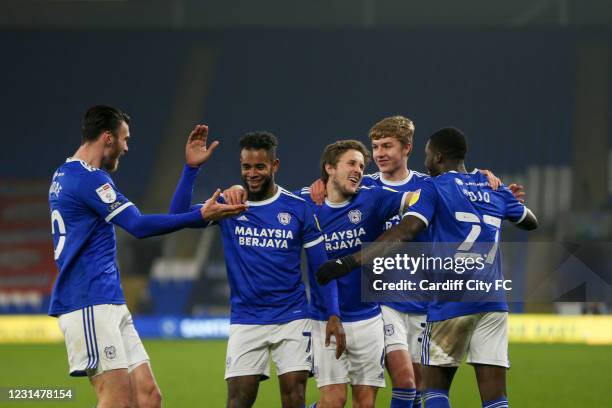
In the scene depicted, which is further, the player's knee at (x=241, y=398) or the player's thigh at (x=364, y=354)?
the player's thigh at (x=364, y=354)

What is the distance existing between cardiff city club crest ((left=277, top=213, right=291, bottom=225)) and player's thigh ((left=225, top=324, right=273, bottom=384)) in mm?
637

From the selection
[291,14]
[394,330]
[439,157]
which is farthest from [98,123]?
[291,14]

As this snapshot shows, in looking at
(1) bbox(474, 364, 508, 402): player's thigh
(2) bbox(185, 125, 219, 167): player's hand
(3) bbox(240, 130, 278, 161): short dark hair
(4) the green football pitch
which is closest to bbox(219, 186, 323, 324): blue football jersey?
(3) bbox(240, 130, 278, 161): short dark hair

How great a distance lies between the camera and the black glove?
5066mm

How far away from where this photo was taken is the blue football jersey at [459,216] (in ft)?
17.5

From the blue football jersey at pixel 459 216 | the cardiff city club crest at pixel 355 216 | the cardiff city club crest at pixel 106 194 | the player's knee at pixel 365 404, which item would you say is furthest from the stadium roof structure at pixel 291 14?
the cardiff city club crest at pixel 106 194

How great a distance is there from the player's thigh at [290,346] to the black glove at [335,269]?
0.45m

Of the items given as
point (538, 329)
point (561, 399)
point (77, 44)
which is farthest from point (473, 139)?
point (561, 399)

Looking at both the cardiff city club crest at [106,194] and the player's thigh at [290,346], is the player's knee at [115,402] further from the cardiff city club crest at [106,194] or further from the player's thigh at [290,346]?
the cardiff city club crest at [106,194]

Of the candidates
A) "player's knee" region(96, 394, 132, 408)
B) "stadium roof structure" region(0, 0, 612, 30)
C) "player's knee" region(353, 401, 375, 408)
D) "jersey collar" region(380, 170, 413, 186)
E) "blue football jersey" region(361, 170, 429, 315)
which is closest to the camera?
"player's knee" region(96, 394, 132, 408)

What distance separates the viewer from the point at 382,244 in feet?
17.0

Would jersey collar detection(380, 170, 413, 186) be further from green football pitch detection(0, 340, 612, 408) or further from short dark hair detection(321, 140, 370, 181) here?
green football pitch detection(0, 340, 612, 408)

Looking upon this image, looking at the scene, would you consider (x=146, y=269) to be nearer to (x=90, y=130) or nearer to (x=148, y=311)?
(x=148, y=311)

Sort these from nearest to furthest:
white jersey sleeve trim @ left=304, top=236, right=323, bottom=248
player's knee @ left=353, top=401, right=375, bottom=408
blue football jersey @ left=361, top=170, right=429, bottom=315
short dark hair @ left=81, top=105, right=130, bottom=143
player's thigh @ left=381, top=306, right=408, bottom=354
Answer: short dark hair @ left=81, top=105, right=130, bottom=143 → white jersey sleeve trim @ left=304, top=236, right=323, bottom=248 → player's knee @ left=353, top=401, right=375, bottom=408 → player's thigh @ left=381, top=306, right=408, bottom=354 → blue football jersey @ left=361, top=170, right=429, bottom=315
